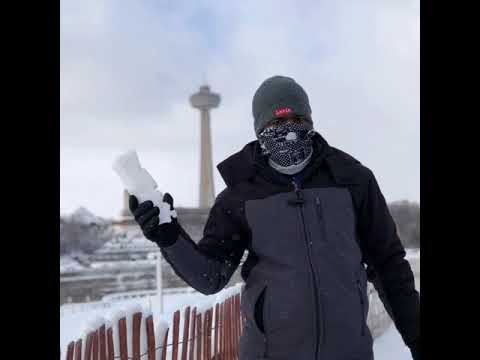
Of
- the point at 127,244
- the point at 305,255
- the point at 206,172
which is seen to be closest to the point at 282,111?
the point at 305,255

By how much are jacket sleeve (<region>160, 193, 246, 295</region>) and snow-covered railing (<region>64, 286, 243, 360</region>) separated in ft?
2.77

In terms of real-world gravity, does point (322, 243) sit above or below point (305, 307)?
above

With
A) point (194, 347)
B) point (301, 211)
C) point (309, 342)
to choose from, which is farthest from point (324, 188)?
point (194, 347)

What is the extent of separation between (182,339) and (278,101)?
6.72 feet

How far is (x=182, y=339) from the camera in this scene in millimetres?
3326

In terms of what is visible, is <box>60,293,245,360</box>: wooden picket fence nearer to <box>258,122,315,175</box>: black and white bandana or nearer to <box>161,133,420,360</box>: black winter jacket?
<box>161,133,420,360</box>: black winter jacket

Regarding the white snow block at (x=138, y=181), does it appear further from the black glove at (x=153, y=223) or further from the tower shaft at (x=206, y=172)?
the tower shaft at (x=206, y=172)

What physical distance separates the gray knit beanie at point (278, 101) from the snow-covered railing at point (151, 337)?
1.27 metres

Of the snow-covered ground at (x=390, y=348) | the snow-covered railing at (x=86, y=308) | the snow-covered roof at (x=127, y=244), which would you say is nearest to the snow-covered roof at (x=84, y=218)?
the snow-covered roof at (x=127, y=244)

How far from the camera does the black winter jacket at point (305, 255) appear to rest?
1.63 m

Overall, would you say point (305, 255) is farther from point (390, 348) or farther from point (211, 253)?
point (390, 348)

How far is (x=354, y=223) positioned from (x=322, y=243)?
0.60 feet
